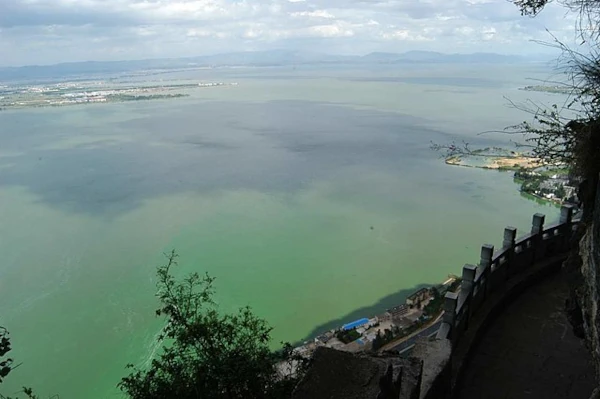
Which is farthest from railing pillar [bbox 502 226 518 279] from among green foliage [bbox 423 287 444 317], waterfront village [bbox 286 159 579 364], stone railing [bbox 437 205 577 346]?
green foliage [bbox 423 287 444 317]

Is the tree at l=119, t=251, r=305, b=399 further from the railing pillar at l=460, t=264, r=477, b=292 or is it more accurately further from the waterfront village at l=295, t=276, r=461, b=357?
the waterfront village at l=295, t=276, r=461, b=357

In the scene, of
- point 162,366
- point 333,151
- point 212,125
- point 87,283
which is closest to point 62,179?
point 87,283

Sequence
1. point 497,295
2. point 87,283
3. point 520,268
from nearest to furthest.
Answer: point 497,295, point 520,268, point 87,283

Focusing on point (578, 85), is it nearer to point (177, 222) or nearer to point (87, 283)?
point (87, 283)

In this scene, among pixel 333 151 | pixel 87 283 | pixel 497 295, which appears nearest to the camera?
pixel 497 295

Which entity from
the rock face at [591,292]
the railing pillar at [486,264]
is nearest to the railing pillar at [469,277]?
the railing pillar at [486,264]

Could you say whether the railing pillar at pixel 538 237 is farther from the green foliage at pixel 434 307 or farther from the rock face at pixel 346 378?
the green foliage at pixel 434 307
